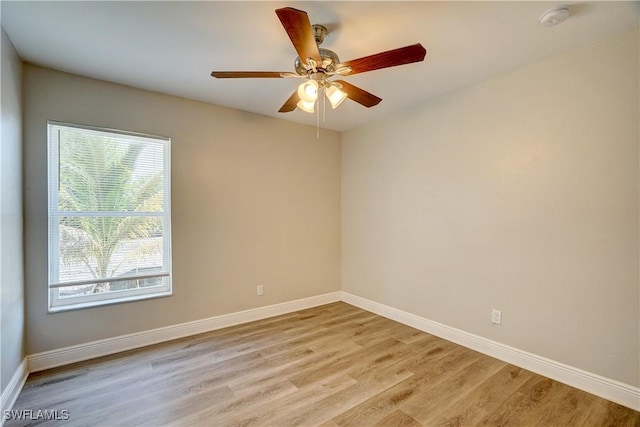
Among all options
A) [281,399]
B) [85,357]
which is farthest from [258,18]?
[85,357]

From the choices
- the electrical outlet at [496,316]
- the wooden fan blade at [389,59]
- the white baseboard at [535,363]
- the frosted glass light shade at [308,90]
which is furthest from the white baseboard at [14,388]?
the electrical outlet at [496,316]

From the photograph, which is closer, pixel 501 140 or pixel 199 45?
pixel 199 45

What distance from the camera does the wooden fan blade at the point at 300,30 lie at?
1336 millimetres

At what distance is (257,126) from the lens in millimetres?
3498

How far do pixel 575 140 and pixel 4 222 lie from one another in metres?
3.97

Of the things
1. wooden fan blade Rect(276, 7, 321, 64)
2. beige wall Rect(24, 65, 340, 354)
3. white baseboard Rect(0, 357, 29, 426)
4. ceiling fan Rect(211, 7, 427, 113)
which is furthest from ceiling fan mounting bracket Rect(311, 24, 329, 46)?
white baseboard Rect(0, 357, 29, 426)

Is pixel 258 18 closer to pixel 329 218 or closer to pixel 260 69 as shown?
pixel 260 69

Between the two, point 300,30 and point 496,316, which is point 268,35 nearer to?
point 300,30

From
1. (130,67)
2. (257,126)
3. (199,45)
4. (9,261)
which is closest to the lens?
(9,261)

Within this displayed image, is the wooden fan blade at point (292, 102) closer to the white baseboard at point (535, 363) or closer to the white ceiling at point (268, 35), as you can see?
the white ceiling at point (268, 35)

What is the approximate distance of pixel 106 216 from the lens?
8.79 ft

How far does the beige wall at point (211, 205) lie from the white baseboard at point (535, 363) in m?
1.41

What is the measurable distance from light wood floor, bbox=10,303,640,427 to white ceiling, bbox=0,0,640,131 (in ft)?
8.10

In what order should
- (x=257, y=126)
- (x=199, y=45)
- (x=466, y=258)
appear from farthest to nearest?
(x=257, y=126)
(x=466, y=258)
(x=199, y=45)
